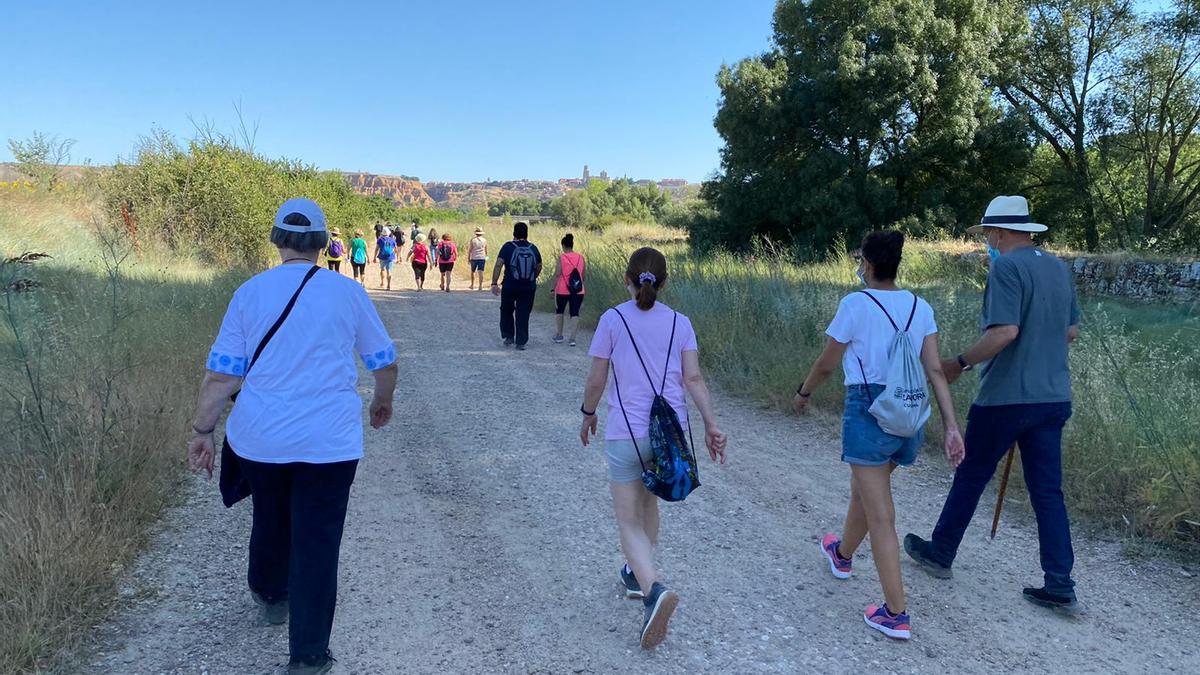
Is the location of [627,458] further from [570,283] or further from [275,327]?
[570,283]

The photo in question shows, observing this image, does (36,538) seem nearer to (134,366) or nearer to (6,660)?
(6,660)

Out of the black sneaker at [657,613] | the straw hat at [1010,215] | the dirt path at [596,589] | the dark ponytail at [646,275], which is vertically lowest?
the dirt path at [596,589]

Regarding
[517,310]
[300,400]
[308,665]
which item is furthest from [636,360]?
[517,310]

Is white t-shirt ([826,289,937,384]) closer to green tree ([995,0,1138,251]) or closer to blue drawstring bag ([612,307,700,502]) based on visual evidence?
blue drawstring bag ([612,307,700,502])

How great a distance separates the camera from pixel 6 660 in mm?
A: 2863

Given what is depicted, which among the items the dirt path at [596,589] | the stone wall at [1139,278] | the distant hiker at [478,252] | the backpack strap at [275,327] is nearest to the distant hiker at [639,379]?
the dirt path at [596,589]

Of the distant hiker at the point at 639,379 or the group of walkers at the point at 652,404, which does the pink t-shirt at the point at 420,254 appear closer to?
the group of walkers at the point at 652,404

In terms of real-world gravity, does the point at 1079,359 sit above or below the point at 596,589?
above

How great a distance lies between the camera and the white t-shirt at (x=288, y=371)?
2797 mm

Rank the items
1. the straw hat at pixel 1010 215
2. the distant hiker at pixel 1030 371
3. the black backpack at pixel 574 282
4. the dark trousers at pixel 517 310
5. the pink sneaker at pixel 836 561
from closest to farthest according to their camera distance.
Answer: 1. the distant hiker at pixel 1030 371
2. the straw hat at pixel 1010 215
3. the pink sneaker at pixel 836 561
4. the dark trousers at pixel 517 310
5. the black backpack at pixel 574 282

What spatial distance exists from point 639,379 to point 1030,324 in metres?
1.98

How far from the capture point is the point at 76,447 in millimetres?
4262

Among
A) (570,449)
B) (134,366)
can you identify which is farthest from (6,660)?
(570,449)

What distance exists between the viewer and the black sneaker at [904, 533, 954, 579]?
406cm
